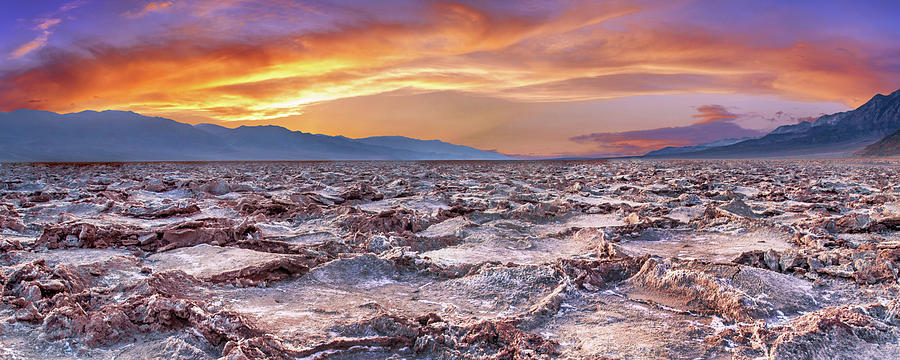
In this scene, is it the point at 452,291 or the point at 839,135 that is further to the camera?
the point at 839,135

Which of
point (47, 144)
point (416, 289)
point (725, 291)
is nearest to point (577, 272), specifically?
point (725, 291)

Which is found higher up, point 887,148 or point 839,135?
point 839,135

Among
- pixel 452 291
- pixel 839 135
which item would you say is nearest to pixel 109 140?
pixel 452 291

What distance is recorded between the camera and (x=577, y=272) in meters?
3.58

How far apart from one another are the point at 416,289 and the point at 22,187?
13.3 m

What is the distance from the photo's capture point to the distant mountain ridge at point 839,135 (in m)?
141

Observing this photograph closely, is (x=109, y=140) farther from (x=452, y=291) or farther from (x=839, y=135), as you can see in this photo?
(x=839, y=135)

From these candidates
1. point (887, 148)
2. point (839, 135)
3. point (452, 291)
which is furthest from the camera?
point (839, 135)

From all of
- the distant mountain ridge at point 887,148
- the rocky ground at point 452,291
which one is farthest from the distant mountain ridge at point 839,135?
the rocky ground at point 452,291

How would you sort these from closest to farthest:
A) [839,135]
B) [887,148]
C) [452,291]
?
1. [452,291]
2. [887,148]
3. [839,135]

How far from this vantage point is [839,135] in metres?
152

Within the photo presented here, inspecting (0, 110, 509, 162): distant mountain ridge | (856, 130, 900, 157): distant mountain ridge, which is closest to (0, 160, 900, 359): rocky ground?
(856, 130, 900, 157): distant mountain ridge

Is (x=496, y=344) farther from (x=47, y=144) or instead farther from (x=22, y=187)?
(x=47, y=144)

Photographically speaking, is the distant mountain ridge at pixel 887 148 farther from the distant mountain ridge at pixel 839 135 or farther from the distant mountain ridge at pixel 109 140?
the distant mountain ridge at pixel 109 140
